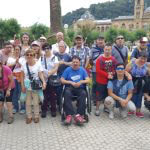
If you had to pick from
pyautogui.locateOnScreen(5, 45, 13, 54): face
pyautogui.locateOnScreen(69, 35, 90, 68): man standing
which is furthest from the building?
pyautogui.locateOnScreen(5, 45, 13, 54): face

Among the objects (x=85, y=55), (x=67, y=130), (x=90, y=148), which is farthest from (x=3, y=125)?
(x=85, y=55)

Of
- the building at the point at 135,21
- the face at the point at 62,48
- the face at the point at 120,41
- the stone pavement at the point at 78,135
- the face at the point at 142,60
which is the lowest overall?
the stone pavement at the point at 78,135

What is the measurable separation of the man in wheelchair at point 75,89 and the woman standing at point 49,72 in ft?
1.07

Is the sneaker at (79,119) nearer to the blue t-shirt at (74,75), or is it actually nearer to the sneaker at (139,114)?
the blue t-shirt at (74,75)

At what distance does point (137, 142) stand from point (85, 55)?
103 inches

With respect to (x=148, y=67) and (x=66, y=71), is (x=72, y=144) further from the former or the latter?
(x=148, y=67)

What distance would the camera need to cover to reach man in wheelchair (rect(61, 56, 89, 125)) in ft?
16.7

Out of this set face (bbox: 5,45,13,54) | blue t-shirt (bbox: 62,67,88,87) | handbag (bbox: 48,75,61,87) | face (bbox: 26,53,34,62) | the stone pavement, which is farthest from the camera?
face (bbox: 5,45,13,54)

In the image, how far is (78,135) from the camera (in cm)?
456

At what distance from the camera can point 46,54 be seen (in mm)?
5469

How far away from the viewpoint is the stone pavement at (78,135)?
4121 millimetres

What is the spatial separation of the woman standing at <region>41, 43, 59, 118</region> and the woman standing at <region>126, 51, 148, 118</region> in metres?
1.89

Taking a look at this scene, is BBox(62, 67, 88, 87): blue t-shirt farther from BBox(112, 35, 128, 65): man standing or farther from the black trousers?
BBox(112, 35, 128, 65): man standing

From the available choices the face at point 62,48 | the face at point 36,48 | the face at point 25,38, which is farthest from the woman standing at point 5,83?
the face at point 62,48
